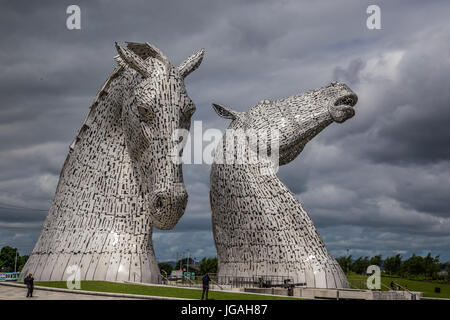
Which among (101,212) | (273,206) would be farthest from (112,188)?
(273,206)

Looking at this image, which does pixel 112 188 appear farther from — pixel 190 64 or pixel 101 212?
pixel 190 64

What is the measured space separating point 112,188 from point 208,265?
1971 inches

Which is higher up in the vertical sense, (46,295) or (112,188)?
(112,188)

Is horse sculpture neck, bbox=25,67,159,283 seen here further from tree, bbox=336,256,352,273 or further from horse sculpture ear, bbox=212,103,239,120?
tree, bbox=336,256,352,273

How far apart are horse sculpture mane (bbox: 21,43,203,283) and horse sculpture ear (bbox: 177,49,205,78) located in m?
0.02

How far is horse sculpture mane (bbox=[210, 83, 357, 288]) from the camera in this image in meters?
19.0

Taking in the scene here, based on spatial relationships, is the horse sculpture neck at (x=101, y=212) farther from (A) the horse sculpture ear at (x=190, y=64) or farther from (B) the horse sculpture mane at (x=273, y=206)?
(B) the horse sculpture mane at (x=273, y=206)

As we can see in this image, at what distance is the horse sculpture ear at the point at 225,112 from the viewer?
71.7 feet

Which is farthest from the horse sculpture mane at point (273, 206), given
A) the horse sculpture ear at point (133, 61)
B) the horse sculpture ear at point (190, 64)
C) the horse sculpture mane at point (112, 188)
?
→ the horse sculpture ear at point (133, 61)

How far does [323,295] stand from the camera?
1661cm

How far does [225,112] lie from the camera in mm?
22047

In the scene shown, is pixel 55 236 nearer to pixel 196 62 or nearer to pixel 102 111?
pixel 102 111
